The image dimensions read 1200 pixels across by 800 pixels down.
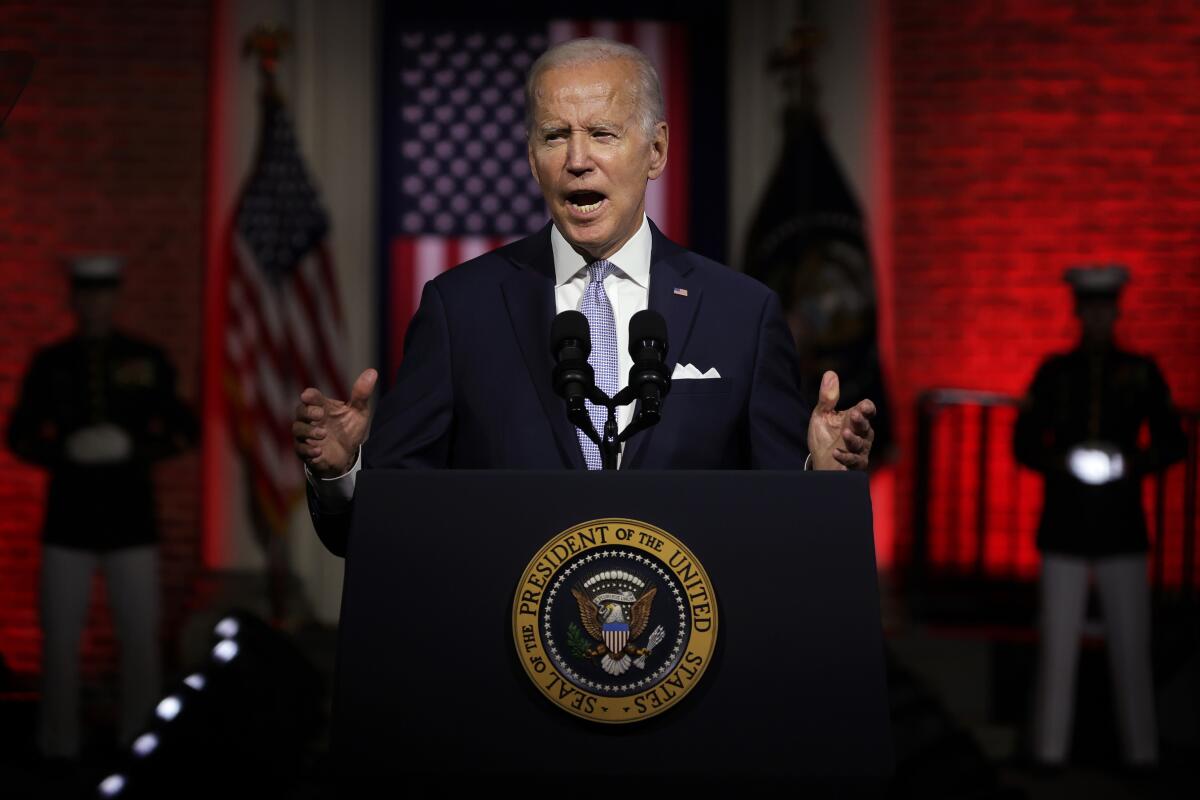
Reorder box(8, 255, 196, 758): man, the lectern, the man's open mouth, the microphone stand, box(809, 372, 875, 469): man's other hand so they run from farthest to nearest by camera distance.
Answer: box(8, 255, 196, 758): man < the man's open mouth < box(809, 372, 875, 469): man's other hand < the microphone stand < the lectern

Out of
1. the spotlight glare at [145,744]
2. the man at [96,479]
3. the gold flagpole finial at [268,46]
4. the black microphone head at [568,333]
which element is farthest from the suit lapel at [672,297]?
the gold flagpole finial at [268,46]

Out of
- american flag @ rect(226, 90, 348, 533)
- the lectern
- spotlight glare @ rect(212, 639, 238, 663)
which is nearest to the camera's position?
the lectern

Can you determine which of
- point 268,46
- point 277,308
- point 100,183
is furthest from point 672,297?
point 100,183

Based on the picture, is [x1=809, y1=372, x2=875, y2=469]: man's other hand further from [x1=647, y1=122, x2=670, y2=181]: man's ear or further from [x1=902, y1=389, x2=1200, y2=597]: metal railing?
[x1=902, y1=389, x2=1200, y2=597]: metal railing

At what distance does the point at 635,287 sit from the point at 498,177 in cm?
497

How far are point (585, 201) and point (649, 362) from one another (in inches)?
15.1

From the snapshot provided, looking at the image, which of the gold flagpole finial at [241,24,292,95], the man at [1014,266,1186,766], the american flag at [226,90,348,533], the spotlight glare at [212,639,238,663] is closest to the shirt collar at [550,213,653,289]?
the spotlight glare at [212,639,238,663]

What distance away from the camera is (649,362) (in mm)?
1630

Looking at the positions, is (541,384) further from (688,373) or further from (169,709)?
(169,709)

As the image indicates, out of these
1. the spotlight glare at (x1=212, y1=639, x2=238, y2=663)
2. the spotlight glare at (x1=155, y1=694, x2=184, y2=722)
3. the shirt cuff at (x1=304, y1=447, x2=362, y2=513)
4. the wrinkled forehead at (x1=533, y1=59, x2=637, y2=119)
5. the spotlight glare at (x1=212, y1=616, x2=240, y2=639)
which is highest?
the wrinkled forehead at (x1=533, y1=59, x2=637, y2=119)

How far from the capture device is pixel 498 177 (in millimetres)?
6840

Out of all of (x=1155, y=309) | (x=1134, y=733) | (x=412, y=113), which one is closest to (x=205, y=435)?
(x=412, y=113)

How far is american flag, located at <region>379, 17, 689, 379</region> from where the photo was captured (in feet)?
22.4

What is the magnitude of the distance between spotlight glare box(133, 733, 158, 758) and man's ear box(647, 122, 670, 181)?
1.70 meters
